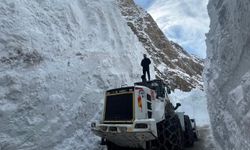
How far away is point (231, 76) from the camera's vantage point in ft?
35.1

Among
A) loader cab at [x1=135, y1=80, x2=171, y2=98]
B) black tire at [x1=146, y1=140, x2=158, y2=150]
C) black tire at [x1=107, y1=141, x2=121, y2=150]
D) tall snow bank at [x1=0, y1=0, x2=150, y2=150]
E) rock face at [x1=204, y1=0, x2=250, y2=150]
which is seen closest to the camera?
rock face at [x1=204, y1=0, x2=250, y2=150]

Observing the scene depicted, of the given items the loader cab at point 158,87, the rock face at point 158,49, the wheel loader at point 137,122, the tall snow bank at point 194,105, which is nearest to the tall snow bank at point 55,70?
the wheel loader at point 137,122

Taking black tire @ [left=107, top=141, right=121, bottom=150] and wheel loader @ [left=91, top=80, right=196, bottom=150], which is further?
black tire @ [left=107, top=141, right=121, bottom=150]

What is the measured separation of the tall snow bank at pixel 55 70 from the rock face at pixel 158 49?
40.9 ft

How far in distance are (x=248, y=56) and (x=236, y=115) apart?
1.66 m

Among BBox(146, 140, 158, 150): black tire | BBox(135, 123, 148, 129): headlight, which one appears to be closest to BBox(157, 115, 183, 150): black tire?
BBox(146, 140, 158, 150): black tire

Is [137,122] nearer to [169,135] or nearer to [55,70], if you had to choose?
[169,135]

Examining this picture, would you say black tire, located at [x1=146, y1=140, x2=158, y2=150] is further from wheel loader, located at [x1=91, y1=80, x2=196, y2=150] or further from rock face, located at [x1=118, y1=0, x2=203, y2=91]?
rock face, located at [x1=118, y1=0, x2=203, y2=91]

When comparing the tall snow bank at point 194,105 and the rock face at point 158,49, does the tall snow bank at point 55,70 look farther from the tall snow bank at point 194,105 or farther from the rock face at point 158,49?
the rock face at point 158,49

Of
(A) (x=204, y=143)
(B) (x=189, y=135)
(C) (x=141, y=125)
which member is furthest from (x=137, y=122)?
(A) (x=204, y=143)

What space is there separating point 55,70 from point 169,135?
268 inches

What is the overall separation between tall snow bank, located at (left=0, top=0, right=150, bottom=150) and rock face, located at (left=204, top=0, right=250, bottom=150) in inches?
233

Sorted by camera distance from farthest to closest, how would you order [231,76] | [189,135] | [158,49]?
[158,49] < [189,135] < [231,76]

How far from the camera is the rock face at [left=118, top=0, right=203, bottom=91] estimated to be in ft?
118
